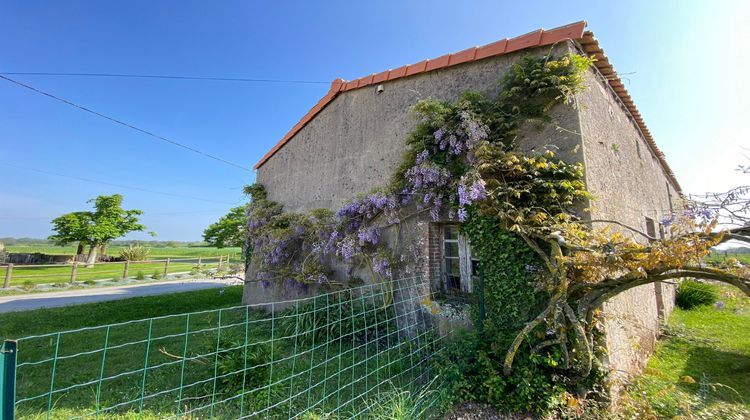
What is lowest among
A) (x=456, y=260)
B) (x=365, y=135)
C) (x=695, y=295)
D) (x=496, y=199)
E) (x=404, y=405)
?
(x=404, y=405)

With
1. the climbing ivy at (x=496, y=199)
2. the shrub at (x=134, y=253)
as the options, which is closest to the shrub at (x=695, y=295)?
the climbing ivy at (x=496, y=199)

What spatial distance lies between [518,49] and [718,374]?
571 cm

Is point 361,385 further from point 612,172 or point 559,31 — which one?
point 559,31

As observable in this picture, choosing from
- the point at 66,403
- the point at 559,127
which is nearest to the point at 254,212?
the point at 66,403

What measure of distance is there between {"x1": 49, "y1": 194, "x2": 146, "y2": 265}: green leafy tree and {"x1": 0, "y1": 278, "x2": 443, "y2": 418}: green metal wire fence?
2813 cm

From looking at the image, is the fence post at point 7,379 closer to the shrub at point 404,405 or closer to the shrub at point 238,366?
the shrub at point 238,366

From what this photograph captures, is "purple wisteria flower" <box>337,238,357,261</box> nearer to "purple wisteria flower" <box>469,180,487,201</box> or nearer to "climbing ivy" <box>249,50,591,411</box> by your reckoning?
"climbing ivy" <box>249,50,591,411</box>

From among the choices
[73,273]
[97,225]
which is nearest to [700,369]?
[73,273]

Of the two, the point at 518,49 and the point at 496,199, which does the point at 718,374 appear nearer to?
the point at 496,199

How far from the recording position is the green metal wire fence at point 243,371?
3.37 m

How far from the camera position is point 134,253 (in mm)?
26562

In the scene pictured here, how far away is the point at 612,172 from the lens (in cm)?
494

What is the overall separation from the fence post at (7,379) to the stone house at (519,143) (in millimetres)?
4394

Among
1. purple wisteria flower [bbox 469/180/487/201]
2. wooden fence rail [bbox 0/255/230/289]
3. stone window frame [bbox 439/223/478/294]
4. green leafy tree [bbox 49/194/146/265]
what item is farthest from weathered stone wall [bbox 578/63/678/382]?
green leafy tree [bbox 49/194/146/265]
